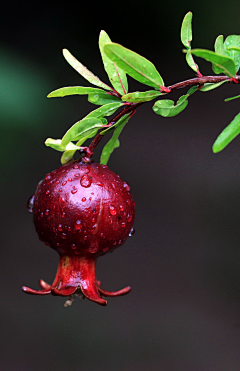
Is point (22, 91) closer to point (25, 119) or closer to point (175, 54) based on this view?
point (25, 119)

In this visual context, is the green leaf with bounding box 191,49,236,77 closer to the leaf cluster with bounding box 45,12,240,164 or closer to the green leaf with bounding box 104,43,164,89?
the leaf cluster with bounding box 45,12,240,164

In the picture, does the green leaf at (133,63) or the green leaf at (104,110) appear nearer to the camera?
the green leaf at (133,63)

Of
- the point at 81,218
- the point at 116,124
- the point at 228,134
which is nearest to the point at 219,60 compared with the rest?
the point at 228,134

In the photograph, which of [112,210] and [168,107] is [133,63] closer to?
[168,107]

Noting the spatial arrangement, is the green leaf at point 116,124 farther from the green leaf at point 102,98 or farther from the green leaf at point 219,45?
the green leaf at point 219,45

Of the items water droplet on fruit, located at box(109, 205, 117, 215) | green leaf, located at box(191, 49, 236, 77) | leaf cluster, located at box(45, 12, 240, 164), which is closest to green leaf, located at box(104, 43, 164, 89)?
leaf cluster, located at box(45, 12, 240, 164)

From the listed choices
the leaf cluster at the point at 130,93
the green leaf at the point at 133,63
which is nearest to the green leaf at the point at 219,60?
the leaf cluster at the point at 130,93
